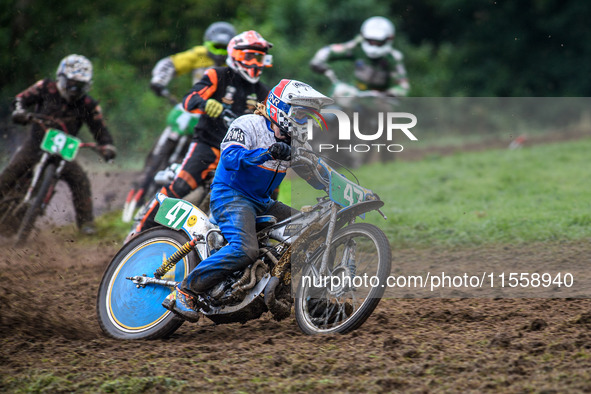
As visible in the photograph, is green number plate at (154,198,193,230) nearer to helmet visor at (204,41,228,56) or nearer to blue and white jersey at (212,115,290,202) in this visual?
blue and white jersey at (212,115,290,202)

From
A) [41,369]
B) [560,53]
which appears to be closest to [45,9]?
[41,369]

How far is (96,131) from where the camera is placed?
36.2 feet

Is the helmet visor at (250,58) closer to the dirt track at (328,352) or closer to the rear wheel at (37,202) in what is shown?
the dirt track at (328,352)

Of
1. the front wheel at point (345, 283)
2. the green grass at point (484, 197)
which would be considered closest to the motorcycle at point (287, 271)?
the front wheel at point (345, 283)

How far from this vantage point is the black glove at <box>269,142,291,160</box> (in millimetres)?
5652

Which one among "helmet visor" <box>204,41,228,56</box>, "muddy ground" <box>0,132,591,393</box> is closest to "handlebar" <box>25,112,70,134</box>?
"helmet visor" <box>204,41,228,56</box>

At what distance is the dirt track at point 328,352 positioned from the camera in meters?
4.89

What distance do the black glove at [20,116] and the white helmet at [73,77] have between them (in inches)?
21.6

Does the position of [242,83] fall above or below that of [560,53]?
below

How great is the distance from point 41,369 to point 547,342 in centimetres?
325

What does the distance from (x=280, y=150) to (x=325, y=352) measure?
1361 mm

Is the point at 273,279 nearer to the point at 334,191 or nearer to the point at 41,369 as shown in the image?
the point at 334,191

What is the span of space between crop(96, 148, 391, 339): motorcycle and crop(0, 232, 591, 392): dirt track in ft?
0.62

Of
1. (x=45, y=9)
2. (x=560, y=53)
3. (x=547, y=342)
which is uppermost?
(x=560, y=53)
